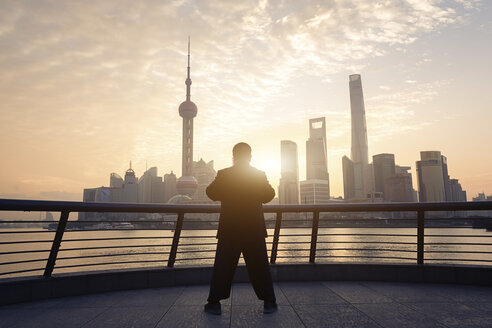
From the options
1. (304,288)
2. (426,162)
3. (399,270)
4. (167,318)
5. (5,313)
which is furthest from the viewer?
(426,162)

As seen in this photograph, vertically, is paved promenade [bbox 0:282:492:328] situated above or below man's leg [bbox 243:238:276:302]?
below

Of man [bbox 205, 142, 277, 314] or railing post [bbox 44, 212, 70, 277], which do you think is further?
railing post [bbox 44, 212, 70, 277]

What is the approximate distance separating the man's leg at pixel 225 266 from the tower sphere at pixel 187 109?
587 feet

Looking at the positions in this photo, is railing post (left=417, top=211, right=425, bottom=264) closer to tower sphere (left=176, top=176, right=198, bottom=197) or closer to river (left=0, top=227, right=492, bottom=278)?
river (left=0, top=227, right=492, bottom=278)

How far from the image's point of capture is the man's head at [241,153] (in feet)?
12.9

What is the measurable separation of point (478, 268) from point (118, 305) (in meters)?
5.10

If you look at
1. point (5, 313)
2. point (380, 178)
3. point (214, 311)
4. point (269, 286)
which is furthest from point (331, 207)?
point (380, 178)

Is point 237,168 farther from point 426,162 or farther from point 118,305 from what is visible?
point 426,162

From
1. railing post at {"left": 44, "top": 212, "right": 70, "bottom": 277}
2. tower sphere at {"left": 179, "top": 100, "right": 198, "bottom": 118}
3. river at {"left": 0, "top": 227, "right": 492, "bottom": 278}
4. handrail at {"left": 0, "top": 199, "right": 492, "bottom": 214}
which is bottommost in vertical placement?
river at {"left": 0, "top": 227, "right": 492, "bottom": 278}

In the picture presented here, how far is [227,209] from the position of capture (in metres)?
3.85

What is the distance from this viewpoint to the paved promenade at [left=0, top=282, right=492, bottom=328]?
3199mm

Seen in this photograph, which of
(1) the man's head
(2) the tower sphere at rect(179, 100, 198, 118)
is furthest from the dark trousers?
(2) the tower sphere at rect(179, 100, 198, 118)

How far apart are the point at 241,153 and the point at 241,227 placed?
87 centimetres

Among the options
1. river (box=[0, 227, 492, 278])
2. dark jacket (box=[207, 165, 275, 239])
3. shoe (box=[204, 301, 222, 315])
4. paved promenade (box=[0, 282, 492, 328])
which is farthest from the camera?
river (box=[0, 227, 492, 278])
